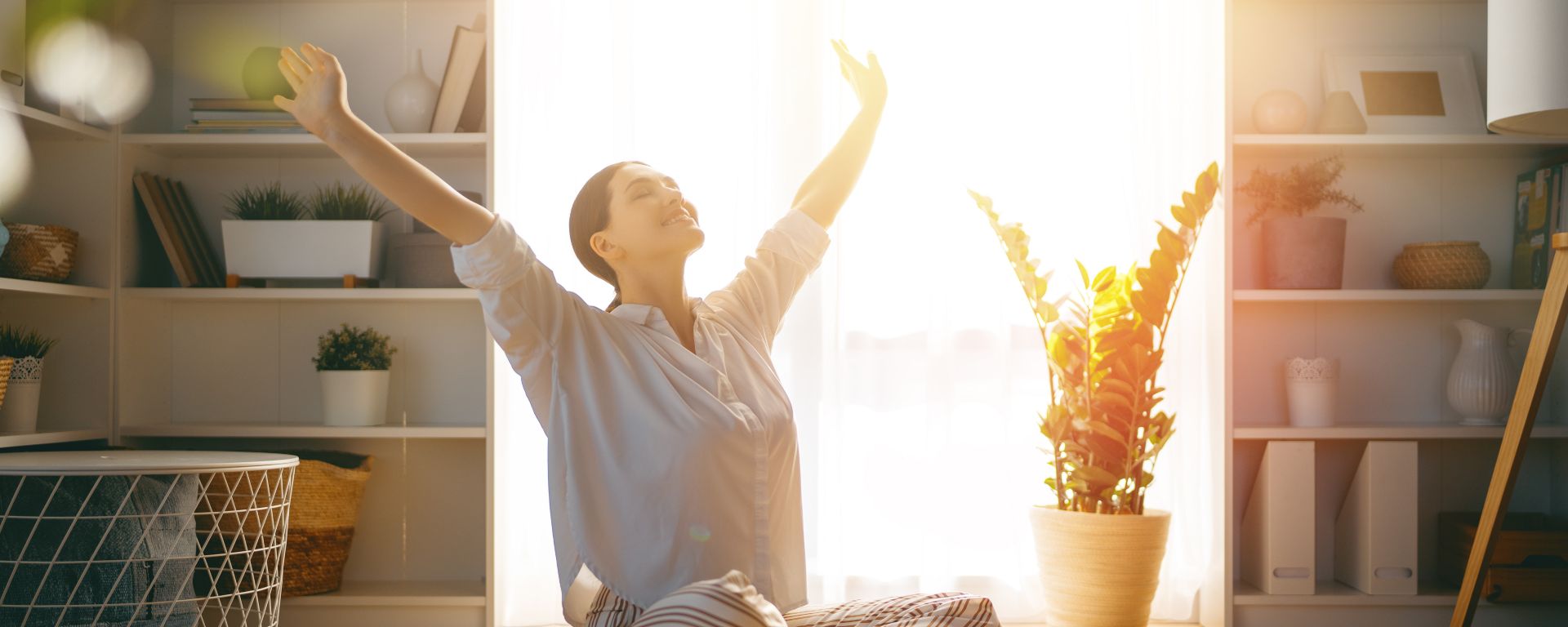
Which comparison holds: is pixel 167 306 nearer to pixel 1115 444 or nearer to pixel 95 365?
pixel 95 365

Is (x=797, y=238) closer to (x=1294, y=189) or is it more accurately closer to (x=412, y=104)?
(x=412, y=104)

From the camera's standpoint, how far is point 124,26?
9.03ft

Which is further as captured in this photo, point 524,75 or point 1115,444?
point 524,75

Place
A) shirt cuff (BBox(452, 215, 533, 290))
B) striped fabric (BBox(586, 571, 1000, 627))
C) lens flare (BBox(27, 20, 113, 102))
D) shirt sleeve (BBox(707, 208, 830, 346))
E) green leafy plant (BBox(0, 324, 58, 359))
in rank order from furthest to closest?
lens flare (BBox(27, 20, 113, 102)) < green leafy plant (BBox(0, 324, 58, 359)) < shirt sleeve (BBox(707, 208, 830, 346)) < shirt cuff (BBox(452, 215, 533, 290)) < striped fabric (BBox(586, 571, 1000, 627))

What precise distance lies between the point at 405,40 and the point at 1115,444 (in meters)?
2.02

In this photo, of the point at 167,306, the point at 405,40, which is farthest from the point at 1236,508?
the point at 167,306

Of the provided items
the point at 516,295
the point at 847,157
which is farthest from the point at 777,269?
the point at 516,295

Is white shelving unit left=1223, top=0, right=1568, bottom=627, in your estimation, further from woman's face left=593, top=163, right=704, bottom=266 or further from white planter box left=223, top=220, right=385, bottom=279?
white planter box left=223, top=220, right=385, bottom=279

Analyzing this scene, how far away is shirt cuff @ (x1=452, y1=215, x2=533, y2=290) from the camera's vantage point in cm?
142

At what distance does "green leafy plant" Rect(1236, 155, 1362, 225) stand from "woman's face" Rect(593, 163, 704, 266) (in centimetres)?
169

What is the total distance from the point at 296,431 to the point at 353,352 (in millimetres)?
219

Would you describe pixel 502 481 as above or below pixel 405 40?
below

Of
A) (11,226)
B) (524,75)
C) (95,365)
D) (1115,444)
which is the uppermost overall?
(524,75)

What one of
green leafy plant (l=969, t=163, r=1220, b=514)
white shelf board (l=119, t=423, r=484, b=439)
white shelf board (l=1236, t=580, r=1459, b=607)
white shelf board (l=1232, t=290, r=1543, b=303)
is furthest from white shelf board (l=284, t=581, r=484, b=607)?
white shelf board (l=1232, t=290, r=1543, b=303)
